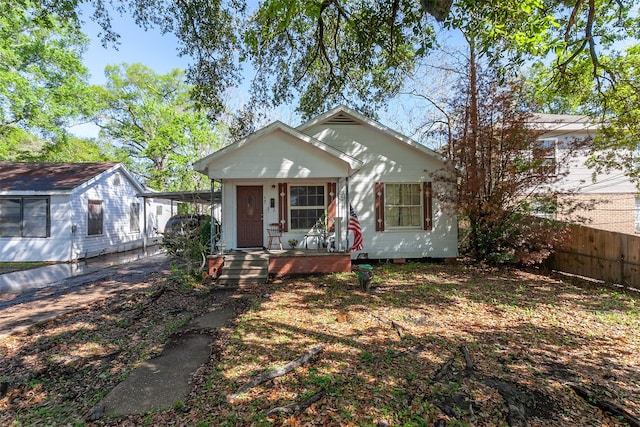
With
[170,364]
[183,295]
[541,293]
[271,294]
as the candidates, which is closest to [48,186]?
[183,295]

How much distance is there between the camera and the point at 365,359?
13.6ft

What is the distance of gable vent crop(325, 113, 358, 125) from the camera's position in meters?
11.1

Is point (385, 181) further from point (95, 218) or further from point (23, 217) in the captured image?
point (23, 217)

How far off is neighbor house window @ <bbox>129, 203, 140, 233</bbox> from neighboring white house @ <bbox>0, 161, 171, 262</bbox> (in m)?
1.75

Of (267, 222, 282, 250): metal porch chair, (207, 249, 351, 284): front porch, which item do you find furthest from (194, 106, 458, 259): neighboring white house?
(207, 249, 351, 284): front porch

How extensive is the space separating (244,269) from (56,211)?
9398 millimetres

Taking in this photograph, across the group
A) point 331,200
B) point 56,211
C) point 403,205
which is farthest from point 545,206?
point 56,211

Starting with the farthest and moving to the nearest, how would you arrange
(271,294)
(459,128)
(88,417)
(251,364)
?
(459,128) < (271,294) < (251,364) < (88,417)

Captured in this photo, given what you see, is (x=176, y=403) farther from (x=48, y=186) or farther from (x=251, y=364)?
(x=48, y=186)

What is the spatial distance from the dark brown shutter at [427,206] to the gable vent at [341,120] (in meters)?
3.29

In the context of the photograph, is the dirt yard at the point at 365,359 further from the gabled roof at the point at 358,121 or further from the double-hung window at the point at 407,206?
the gabled roof at the point at 358,121

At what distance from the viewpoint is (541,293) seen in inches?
292

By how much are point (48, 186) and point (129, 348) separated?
38.6 feet

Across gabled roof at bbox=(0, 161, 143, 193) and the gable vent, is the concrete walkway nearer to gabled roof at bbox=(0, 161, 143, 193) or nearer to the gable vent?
the gable vent
